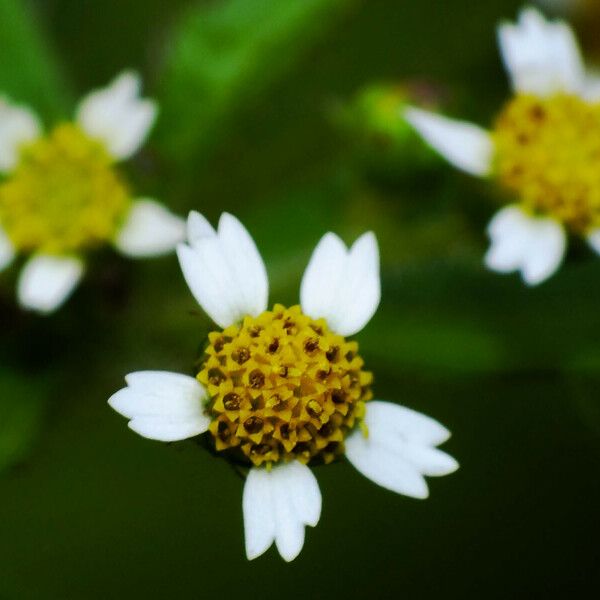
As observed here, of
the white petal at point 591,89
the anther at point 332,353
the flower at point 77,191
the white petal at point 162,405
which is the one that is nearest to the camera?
the white petal at point 162,405

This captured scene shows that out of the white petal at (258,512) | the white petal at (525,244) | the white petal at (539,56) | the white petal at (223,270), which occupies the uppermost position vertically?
the white petal at (539,56)

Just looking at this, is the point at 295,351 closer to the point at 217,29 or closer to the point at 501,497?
the point at 501,497

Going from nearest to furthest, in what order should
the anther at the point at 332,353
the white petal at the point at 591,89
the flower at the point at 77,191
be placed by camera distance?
the anther at the point at 332,353
the flower at the point at 77,191
the white petal at the point at 591,89

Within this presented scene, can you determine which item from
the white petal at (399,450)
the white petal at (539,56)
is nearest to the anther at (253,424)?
the white petal at (399,450)

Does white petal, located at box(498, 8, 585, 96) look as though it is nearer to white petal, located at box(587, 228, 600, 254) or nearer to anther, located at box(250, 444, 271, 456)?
white petal, located at box(587, 228, 600, 254)

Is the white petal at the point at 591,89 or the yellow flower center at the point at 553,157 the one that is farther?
the white petal at the point at 591,89

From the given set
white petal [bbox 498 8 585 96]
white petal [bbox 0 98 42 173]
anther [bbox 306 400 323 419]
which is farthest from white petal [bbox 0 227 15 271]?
white petal [bbox 498 8 585 96]

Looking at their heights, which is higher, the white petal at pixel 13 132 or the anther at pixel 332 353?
the white petal at pixel 13 132

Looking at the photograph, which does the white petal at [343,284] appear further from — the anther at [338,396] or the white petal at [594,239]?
the white petal at [594,239]
